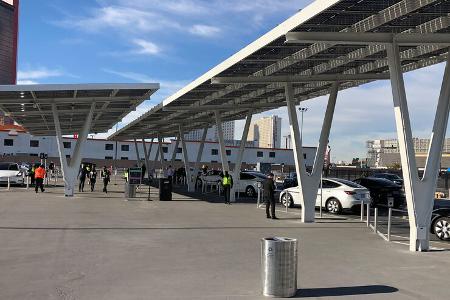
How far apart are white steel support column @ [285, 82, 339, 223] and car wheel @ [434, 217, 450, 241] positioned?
4.42 m

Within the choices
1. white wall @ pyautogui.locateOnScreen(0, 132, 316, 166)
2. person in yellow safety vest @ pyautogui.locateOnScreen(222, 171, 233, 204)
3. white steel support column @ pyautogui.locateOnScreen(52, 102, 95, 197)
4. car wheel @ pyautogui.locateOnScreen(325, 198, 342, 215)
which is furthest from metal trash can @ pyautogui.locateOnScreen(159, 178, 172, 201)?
white wall @ pyautogui.locateOnScreen(0, 132, 316, 166)

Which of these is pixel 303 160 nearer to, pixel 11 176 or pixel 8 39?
pixel 11 176

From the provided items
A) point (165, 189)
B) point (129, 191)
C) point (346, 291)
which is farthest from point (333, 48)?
point (129, 191)

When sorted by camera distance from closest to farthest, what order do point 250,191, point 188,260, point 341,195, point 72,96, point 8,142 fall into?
point 188,260 → point 341,195 → point 72,96 → point 250,191 → point 8,142

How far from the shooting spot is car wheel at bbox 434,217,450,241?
13.7 m

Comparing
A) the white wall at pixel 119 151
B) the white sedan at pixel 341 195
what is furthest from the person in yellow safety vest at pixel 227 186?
the white wall at pixel 119 151

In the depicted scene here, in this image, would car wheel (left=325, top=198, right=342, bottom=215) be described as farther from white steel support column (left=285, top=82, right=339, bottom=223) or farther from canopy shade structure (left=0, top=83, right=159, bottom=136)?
canopy shade structure (left=0, top=83, right=159, bottom=136)

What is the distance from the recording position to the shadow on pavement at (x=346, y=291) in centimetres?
738

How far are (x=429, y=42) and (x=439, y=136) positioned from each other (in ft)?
7.06

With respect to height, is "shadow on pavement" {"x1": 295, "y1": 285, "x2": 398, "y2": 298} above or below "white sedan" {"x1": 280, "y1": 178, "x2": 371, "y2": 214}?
below

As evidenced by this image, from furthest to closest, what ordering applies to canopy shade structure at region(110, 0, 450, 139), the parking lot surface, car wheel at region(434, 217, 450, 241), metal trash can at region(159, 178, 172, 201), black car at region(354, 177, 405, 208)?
1. black car at region(354, 177, 405, 208)
2. metal trash can at region(159, 178, 172, 201)
3. car wheel at region(434, 217, 450, 241)
4. canopy shade structure at region(110, 0, 450, 139)
5. the parking lot surface

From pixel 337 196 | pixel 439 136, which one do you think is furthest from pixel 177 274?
pixel 337 196

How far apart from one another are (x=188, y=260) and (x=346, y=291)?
3.31m

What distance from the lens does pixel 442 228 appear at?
1378cm
